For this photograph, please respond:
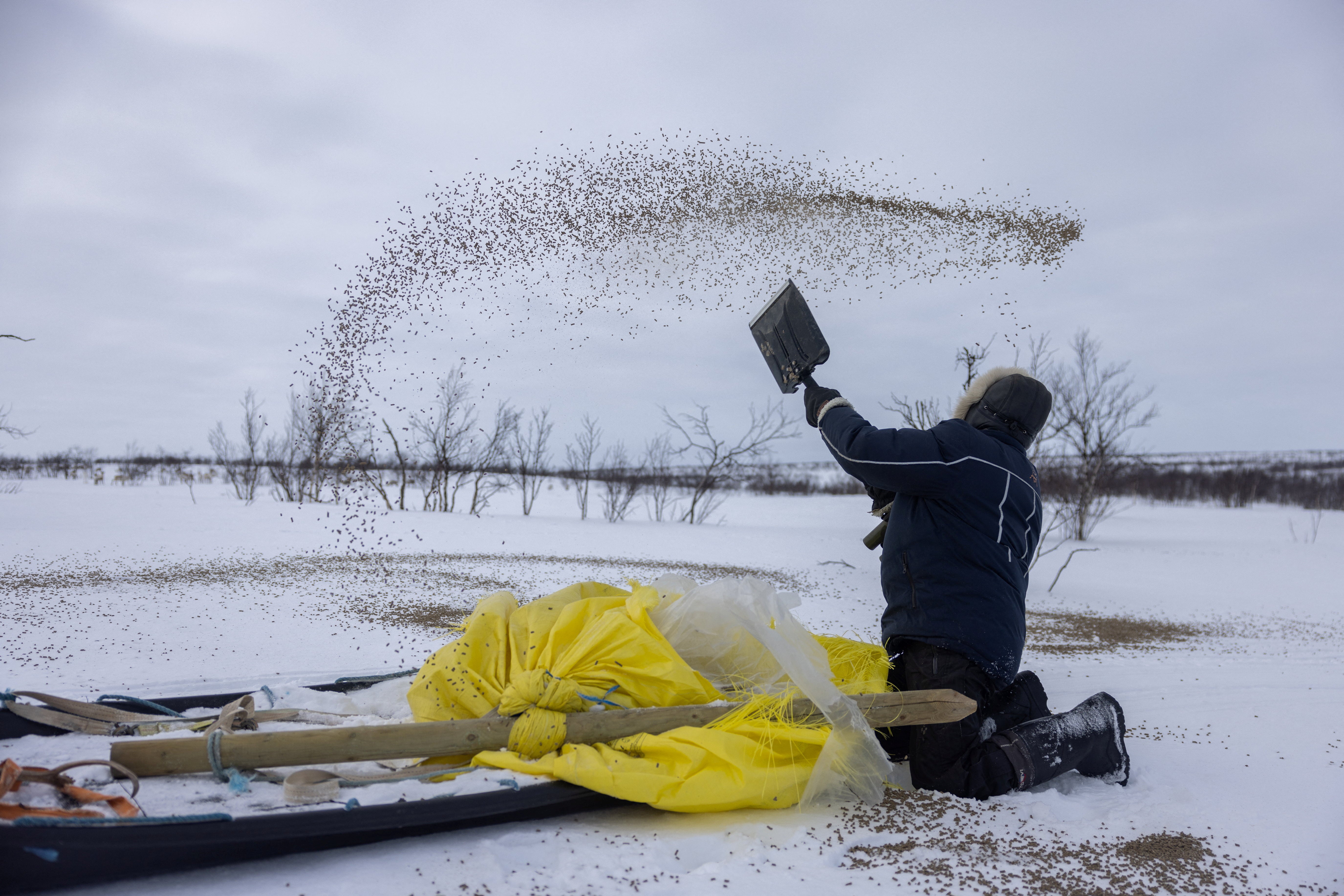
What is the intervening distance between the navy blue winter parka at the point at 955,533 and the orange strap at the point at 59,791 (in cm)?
250

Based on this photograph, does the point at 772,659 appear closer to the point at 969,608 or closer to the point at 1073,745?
the point at 969,608

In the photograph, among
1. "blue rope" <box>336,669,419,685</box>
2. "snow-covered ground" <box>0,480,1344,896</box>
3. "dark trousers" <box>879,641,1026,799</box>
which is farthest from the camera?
"blue rope" <box>336,669,419,685</box>

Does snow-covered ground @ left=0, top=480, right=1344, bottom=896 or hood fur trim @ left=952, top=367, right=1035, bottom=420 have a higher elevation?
hood fur trim @ left=952, top=367, right=1035, bottom=420

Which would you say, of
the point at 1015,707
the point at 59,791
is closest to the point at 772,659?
the point at 1015,707

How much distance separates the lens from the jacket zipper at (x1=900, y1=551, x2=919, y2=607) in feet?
9.37

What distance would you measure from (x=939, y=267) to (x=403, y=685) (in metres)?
Answer: 3.82

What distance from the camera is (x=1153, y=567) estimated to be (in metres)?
13.1

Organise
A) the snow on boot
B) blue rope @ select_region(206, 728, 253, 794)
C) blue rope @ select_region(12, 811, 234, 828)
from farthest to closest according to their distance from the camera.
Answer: the snow on boot, blue rope @ select_region(206, 728, 253, 794), blue rope @ select_region(12, 811, 234, 828)

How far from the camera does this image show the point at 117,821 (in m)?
1.74

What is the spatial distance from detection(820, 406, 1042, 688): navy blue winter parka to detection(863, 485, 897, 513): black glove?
418 mm

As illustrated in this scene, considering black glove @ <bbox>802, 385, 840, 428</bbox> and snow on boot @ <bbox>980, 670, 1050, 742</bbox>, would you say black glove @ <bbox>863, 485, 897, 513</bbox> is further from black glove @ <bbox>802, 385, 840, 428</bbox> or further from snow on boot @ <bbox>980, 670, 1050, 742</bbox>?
snow on boot @ <bbox>980, 670, 1050, 742</bbox>

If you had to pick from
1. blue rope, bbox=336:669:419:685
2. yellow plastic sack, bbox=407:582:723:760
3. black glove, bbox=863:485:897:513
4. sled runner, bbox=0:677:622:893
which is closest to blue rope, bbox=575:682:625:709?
yellow plastic sack, bbox=407:582:723:760

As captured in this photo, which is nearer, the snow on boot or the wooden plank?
the wooden plank

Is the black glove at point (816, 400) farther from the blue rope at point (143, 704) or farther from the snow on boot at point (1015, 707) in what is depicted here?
the blue rope at point (143, 704)
